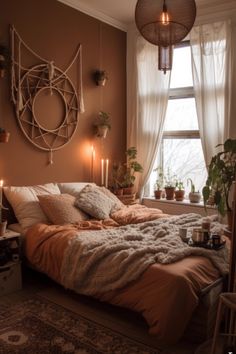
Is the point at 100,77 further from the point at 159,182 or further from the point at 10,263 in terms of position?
the point at 10,263

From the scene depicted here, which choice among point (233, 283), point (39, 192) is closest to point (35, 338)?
point (233, 283)

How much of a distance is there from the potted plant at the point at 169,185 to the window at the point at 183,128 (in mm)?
70

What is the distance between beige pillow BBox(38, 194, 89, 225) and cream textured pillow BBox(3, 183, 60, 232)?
69mm

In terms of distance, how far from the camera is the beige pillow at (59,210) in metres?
3.29

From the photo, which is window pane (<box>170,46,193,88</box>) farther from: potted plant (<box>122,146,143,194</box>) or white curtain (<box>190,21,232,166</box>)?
potted plant (<box>122,146,143,194</box>)

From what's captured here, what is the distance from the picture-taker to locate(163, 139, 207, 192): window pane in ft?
15.0

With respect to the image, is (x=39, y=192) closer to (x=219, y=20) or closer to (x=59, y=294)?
(x=59, y=294)

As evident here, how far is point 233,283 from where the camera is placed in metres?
2.24

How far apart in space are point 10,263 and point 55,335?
0.91 metres

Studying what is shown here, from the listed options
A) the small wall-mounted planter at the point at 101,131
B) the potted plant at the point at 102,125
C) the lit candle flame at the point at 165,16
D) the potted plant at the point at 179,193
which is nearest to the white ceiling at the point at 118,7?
the potted plant at the point at 102,125

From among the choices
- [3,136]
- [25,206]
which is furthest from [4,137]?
[25,206]

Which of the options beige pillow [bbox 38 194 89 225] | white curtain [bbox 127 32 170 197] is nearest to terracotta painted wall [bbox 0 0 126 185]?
white curtain [bbox 127 32 170 197]

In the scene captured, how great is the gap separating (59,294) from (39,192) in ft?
3.63

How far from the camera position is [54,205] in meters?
3.33
